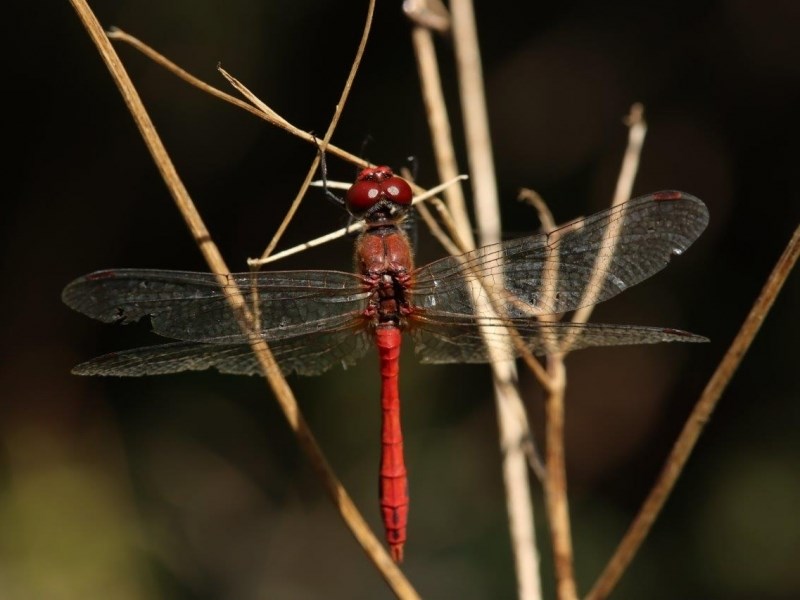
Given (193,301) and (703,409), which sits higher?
(193,301)

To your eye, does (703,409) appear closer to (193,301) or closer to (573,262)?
(573,262)

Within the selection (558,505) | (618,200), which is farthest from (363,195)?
(558,505)

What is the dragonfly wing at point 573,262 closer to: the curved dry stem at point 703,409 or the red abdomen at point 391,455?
the red abdomen at point 391,455

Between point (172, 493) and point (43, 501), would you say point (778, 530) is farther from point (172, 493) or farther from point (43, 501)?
point (43, 501)

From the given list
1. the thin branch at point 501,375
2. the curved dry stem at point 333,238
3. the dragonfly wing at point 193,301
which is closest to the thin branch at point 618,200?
the thin branch at point 501,375

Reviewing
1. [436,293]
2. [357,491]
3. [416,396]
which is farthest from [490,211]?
[357,491]
